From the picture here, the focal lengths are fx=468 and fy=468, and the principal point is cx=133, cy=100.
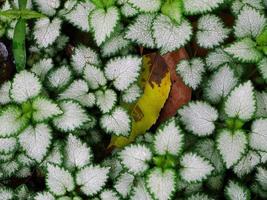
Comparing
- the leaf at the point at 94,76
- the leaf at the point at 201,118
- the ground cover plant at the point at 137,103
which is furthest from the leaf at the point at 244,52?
the leaf at the point at 94,76

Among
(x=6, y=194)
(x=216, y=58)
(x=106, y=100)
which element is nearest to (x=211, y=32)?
(x=216, y=58)

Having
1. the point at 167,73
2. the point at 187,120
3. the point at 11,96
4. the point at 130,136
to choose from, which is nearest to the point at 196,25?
the point at 167,73

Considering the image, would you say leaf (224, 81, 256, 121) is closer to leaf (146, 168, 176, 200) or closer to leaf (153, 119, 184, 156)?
leaf (153, 119, 184, 156)

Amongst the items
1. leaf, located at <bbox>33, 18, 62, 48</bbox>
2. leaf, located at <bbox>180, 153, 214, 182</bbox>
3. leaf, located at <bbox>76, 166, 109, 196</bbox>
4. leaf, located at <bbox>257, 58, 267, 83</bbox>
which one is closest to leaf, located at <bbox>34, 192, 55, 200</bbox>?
leaf, located at <bbox>76, 166, 109, 196</bbox>

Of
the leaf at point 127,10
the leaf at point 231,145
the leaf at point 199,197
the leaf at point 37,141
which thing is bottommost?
the leaf at point 199,197

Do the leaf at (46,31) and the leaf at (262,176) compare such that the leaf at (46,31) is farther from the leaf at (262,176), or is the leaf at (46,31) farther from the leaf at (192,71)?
the leaf at (262,176)

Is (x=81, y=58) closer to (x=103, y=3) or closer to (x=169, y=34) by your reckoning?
(x=103, y=3)
